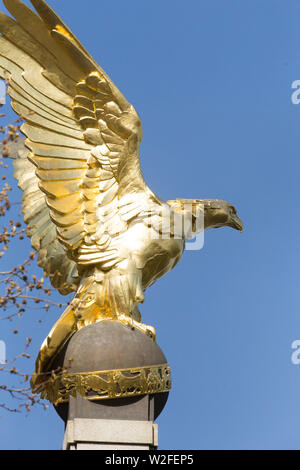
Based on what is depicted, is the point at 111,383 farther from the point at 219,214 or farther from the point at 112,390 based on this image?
the point at 219,214

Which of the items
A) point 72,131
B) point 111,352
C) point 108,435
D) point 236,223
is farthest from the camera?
point 236,223

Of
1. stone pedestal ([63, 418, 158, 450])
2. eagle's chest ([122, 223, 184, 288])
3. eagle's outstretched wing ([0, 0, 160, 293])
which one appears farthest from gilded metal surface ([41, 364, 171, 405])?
eagle's outstretched wing ([0, 0, 160, 293])

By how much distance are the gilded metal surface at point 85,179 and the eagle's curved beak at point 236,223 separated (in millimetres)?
422

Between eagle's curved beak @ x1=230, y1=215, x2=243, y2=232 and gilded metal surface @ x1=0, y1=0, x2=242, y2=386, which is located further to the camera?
eagle's curved beak @ x1=230, y1=215, x2=243, y2=232

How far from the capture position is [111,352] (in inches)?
687

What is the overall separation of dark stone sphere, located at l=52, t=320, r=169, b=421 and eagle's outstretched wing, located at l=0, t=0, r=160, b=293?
1.11 meters

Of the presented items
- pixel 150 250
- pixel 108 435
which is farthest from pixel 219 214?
pixel 108 435

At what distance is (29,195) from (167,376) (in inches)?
146

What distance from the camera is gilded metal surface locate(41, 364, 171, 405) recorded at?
17328 mm

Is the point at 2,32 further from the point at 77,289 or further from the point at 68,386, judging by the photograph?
the point at 68,386

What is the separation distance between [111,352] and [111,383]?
0.42 m

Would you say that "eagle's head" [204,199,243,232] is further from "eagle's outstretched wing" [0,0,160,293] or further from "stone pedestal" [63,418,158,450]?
"stone pedestal" [63,418,158,450]

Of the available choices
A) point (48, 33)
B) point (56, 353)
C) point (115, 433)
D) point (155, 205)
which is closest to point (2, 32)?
point (48, 33)

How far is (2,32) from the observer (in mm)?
19062
